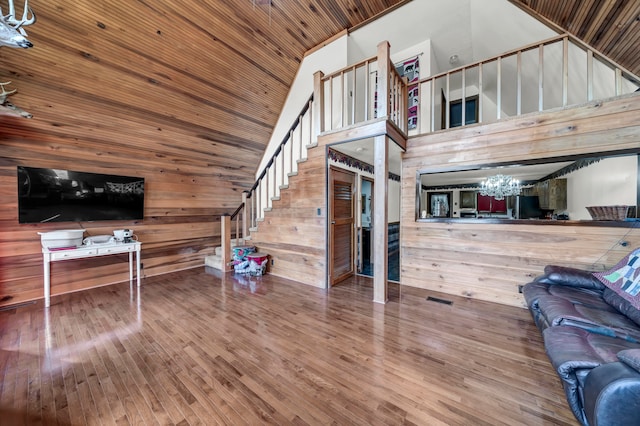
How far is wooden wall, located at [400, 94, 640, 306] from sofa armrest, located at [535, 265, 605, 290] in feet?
1.48

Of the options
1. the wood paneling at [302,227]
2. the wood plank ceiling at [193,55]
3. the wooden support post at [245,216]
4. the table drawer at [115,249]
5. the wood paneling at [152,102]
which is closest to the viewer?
the wood plank ceiling at [193,55]

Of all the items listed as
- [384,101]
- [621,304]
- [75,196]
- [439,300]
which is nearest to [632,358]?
[621,304]

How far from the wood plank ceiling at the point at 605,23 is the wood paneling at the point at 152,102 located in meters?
2.33

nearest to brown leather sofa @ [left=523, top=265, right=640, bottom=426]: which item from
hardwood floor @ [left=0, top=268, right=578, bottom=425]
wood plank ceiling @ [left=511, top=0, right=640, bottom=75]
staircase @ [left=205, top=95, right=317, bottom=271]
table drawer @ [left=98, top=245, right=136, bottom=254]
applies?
hardwood floor @ [left=0, top=268, right=578, bottom=425]

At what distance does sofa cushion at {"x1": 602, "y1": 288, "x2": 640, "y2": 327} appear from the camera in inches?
68.1

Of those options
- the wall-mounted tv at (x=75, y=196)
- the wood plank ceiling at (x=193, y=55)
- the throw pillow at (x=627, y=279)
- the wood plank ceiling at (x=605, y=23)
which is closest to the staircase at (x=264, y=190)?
the wood plank ceiling at (x=193, y=55)

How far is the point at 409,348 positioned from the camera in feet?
6.96

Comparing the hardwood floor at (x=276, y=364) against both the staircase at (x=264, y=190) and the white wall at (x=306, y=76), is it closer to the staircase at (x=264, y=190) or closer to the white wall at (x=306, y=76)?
the staircase at (x=264, y=190)

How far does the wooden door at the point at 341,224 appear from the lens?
3.83 meters

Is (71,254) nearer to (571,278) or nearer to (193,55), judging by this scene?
(193,55)

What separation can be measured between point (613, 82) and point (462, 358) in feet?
11.7

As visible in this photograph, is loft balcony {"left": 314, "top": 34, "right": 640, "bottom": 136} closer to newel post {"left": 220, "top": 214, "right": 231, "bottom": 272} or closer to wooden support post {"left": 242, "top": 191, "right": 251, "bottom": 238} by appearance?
wooden support post {"left": 242, "top": 191, "right": 251, "bottom": 238}

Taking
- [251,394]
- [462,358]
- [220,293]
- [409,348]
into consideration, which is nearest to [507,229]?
[462,358]

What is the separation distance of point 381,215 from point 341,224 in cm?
116
